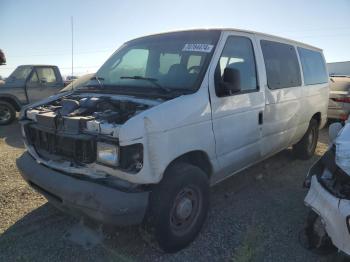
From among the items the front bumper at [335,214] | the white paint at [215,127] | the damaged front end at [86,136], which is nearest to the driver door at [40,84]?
the damaged front end at [86,136]

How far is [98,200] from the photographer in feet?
8.21

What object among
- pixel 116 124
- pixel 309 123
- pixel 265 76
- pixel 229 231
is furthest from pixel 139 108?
pixel 309 123

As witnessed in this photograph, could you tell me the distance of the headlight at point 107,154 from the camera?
251 centimetres

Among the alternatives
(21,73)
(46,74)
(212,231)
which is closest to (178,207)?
(212,231)

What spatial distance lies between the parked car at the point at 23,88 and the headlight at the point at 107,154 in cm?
864

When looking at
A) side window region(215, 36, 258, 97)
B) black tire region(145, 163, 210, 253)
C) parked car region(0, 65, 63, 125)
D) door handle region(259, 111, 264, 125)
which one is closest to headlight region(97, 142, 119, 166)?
black tire region(145, 163, 210, 253)

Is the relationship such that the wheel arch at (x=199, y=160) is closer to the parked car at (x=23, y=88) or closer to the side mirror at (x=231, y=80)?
the side mirror at (x=231, y=80)

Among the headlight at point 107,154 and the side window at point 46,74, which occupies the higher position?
the headlight at point 107,154

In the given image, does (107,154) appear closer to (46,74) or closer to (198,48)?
(198,48)

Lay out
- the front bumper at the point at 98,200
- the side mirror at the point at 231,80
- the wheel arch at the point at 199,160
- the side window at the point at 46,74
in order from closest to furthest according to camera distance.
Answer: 1. the front bumper at the point at 98,200
2. the wheel arch at the point at 199,160
3. the side mirror at the point at 231,80
4. the side window at the point at 46,74

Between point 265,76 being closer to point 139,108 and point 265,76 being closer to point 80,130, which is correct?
point 139,108

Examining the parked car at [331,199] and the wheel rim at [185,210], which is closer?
the parked car at [331,199]

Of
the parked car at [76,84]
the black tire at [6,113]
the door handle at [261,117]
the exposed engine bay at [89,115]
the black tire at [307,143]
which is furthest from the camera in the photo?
the black tire at [6,113]

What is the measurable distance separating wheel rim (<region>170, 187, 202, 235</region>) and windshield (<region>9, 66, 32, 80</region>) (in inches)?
357
